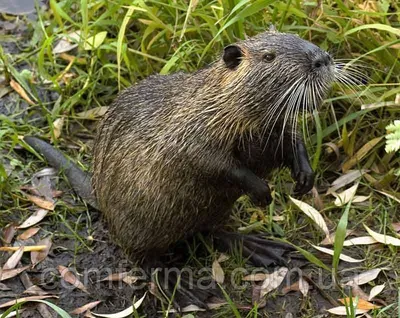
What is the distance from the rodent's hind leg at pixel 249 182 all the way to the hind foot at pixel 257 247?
0.54 meters

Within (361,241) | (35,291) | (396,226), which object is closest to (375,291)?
(361,241)

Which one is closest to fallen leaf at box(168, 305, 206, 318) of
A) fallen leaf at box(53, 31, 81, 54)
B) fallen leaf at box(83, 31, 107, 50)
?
fallen leaf at box(83, 31, 107, 50)

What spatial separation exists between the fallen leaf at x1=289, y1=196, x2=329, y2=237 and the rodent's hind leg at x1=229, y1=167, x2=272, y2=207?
614 mm

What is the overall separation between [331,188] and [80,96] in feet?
4.80

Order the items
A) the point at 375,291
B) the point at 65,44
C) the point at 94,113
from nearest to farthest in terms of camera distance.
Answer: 1. the point at 375,291
2. the point at 94,113
3. the point at 65,44

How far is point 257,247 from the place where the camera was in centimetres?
408

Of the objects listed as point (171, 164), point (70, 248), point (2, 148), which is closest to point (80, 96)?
point (2, 148)

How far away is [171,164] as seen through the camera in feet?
12.1

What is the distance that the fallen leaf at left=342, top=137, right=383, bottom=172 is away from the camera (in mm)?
4297

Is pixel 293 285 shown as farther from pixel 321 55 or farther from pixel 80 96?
pixel 80 96

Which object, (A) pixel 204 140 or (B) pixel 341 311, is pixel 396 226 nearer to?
(B) pixel 341 311

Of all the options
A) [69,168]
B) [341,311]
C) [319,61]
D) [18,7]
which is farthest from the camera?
[18,7]

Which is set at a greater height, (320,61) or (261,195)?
(320,61)

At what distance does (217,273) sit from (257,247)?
0.74 feet
